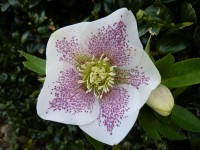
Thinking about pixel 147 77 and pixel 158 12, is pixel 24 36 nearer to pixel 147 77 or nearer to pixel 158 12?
pixel 158 12

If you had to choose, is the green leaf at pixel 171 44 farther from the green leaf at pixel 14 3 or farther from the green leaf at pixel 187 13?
the green leaf at pixel 14 3

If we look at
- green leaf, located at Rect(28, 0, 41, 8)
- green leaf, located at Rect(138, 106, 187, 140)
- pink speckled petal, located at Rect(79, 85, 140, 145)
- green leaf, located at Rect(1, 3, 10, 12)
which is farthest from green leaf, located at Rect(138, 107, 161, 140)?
green leaf, located at Rect(1, 3, 10, 12)

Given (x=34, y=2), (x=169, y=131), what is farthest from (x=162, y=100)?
(x=34, y=2)

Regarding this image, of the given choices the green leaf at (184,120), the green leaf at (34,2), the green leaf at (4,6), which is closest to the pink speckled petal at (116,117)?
the green leaf at (184,120)

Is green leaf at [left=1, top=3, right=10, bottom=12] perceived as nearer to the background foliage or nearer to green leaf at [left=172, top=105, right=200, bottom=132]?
the background foliage

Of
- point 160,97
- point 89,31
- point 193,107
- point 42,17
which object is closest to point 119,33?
point 89,31
